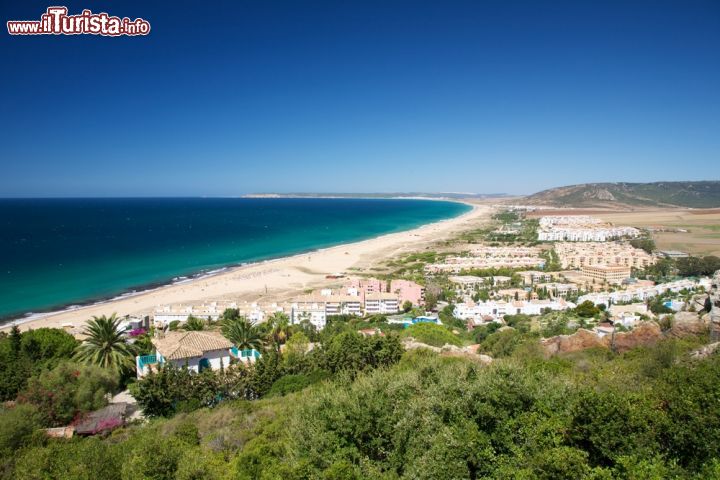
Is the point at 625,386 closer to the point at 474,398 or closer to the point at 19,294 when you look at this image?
the point at 474,398

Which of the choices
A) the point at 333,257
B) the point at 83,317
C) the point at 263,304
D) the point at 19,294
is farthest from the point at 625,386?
the point at 333,257

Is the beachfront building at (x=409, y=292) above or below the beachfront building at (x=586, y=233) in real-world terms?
below

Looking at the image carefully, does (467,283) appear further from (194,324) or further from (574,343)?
(194,324)

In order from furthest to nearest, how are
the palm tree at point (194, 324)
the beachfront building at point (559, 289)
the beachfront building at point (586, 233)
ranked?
the beachfront building at point (586, 233), the beachfront building at point (559, 289), the palm tree at point (194, 324)

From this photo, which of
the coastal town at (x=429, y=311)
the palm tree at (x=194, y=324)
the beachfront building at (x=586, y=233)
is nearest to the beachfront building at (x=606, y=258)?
the coastal town at (x=429, y=311)

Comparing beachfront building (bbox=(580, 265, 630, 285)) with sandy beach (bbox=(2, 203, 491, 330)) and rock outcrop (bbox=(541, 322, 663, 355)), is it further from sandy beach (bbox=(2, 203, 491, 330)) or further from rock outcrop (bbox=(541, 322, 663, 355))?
rock outcrop (bbox=(541, 322, 663, 355))

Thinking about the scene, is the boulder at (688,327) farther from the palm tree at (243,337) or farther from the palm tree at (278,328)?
the palm tree at (243,337)
